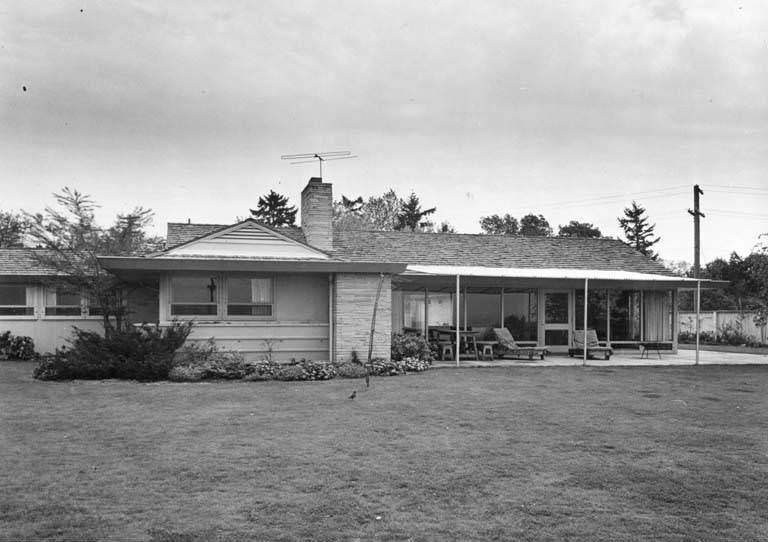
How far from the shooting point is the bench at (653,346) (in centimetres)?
2105

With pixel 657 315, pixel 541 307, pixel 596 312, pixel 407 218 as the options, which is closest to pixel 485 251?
pixel 541 307

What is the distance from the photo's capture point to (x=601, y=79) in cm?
1773

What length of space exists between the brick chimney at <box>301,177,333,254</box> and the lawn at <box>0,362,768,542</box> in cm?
906

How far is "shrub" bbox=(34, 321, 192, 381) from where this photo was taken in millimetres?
13828

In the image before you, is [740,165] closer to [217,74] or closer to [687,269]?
[217,74]

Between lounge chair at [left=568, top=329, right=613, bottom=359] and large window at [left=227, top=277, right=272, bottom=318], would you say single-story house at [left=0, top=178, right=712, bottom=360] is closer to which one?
large window at [left=227, top=277, right=272, bottom=318]

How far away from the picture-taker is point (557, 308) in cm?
2167

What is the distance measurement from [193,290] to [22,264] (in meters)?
8.31

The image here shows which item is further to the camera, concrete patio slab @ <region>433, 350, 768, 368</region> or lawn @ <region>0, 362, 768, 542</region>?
concrete patio slab @ <region>433, 350, 768, 368</region>

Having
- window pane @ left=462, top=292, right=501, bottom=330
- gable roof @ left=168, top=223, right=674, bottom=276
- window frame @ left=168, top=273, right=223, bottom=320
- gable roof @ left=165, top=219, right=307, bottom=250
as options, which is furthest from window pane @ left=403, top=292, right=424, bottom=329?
window frame @ left=168, top=273, right=223, bottom=320

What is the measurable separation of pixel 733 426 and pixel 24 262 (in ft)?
65.5

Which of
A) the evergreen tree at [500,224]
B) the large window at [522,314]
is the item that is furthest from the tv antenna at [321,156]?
the evergreen tree at [500,224]

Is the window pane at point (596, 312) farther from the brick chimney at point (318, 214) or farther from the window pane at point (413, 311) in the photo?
the brick chimney at point (318, 214)

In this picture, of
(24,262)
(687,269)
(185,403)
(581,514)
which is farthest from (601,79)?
(687,269)
